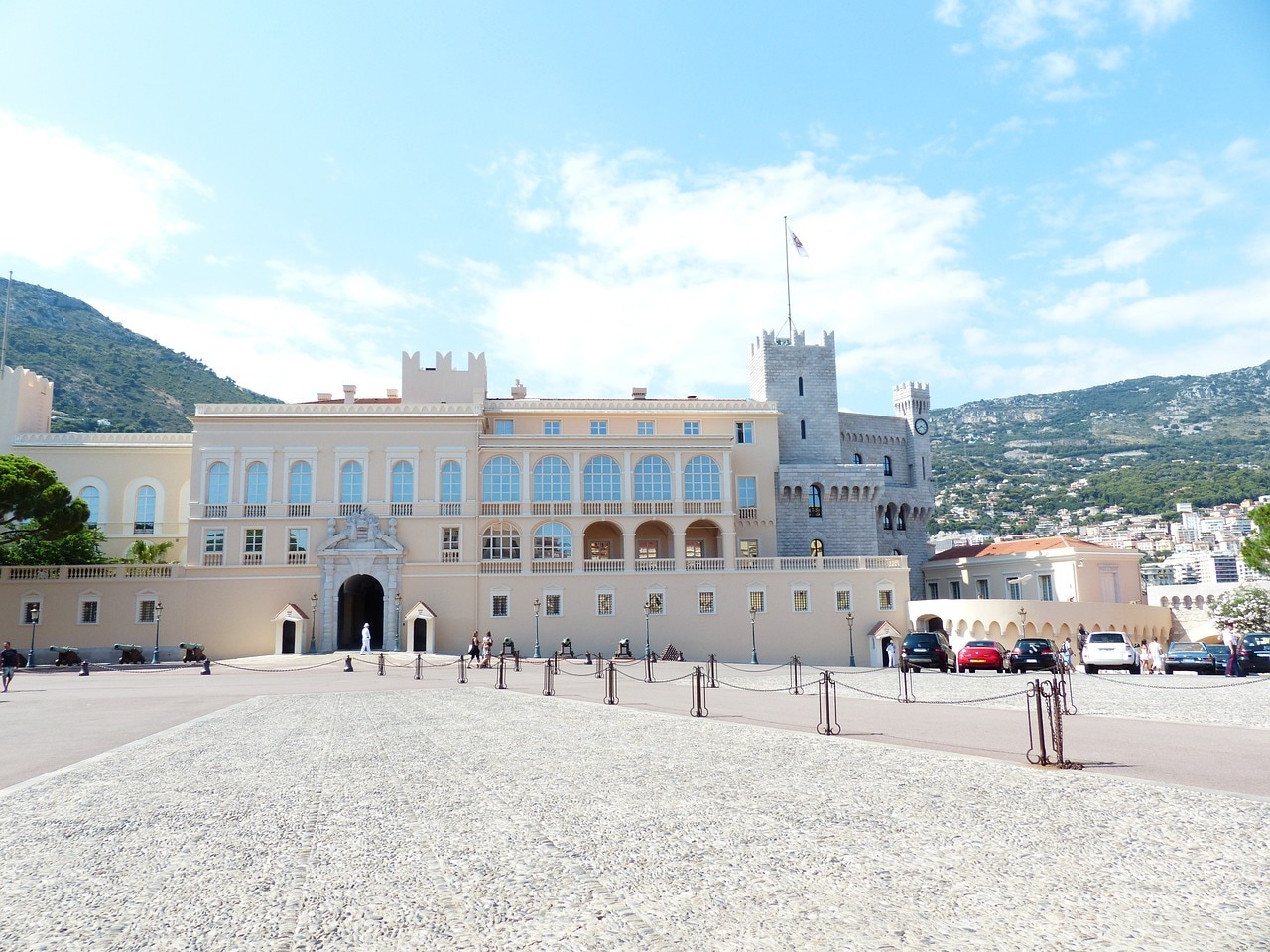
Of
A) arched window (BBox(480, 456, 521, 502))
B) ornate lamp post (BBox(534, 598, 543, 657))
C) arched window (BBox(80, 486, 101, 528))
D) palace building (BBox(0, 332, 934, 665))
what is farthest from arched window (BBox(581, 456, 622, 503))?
arched window (BBox(80, 486, 101, 528))

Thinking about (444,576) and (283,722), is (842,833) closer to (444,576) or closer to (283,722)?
(283,722)

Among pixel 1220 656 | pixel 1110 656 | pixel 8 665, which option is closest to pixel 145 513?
pixel 8 665

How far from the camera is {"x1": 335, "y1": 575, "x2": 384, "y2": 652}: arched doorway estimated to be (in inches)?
1956

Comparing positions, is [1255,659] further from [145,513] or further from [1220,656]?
[145,513]

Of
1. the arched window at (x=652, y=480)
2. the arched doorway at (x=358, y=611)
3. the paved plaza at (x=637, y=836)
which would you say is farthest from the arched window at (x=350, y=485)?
the paved plaza at (x=637, y=836)

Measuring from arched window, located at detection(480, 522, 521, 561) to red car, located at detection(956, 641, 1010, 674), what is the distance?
76.9 feet

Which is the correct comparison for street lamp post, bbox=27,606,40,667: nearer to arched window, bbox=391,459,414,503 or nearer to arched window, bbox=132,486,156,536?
arched window, bbox=132,486,156,536

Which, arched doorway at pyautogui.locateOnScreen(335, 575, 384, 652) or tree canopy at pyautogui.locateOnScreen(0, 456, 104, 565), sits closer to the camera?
tree canopy at pyautogui.locateOnScreen(0, 456, 104, 565)

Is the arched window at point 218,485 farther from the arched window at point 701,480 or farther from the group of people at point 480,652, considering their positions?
the arched window at point 701,480

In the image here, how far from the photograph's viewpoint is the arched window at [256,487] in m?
47.7

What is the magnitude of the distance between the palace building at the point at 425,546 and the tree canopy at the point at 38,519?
7.65ft

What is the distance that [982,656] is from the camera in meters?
35.8

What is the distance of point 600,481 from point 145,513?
86.3 feet

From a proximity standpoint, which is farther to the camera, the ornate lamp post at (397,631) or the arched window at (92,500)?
the arched window at (92,500)
